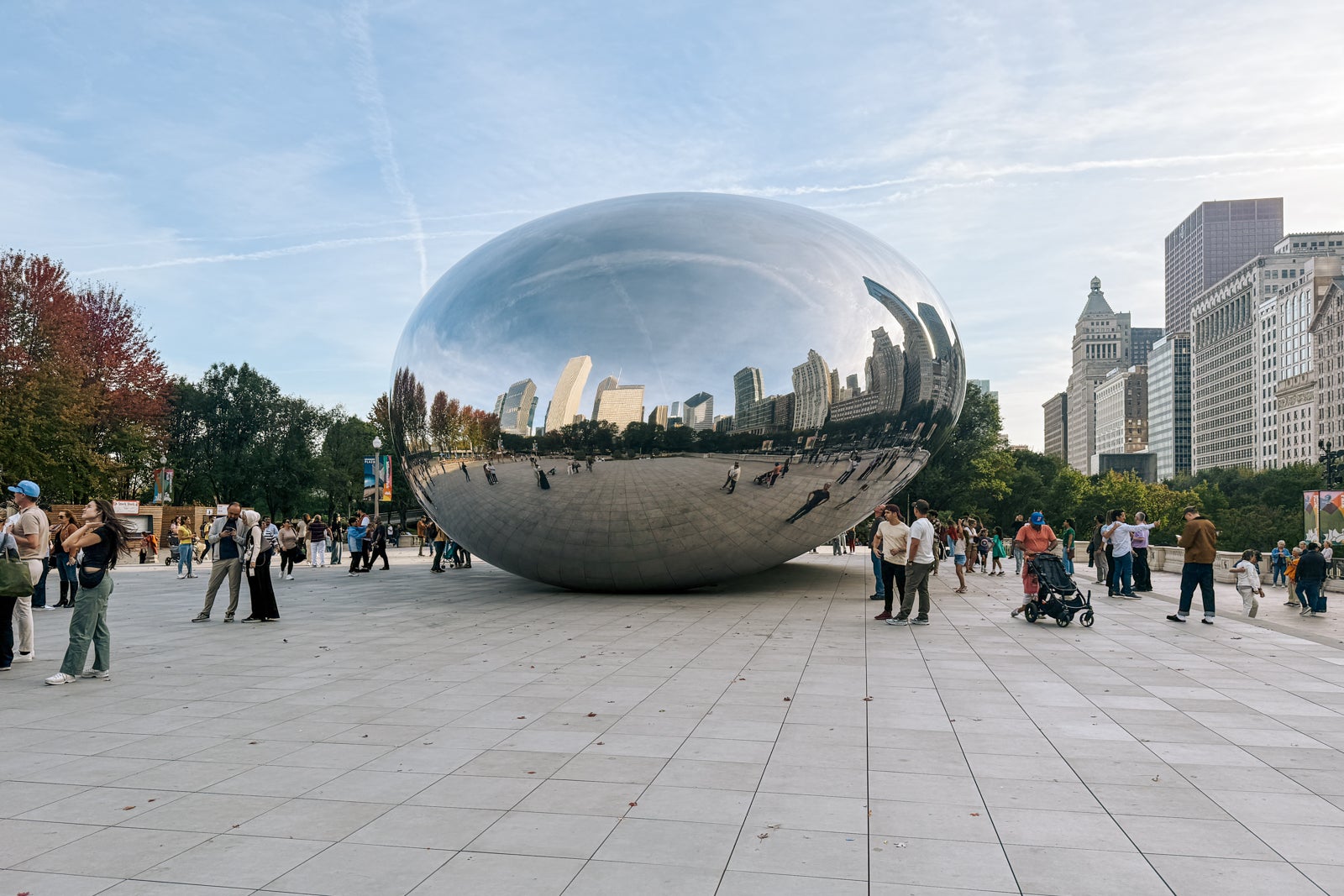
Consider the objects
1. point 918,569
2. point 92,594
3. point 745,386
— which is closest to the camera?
point 92,594

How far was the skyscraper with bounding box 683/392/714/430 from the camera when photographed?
13.6 metres

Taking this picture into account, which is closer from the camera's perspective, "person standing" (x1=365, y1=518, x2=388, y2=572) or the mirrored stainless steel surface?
the mirrored stainless steel surface

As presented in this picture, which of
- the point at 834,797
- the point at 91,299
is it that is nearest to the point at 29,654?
the point at 834,797

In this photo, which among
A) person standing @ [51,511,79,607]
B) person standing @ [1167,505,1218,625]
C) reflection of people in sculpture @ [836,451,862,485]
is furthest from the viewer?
person standing @ [51,511,79,607]

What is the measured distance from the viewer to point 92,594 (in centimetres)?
876

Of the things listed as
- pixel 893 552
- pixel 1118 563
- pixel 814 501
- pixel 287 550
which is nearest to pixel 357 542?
pixel 287 550

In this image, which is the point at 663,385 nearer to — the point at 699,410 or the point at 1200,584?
the point at 699,410

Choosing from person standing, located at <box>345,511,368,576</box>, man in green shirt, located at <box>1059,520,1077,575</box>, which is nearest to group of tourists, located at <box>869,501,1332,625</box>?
man in green shirt, located at <box>1059,520,1077,575</box>

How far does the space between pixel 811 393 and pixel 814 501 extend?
2052 millimetres

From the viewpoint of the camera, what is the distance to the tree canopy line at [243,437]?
1516 centimetres

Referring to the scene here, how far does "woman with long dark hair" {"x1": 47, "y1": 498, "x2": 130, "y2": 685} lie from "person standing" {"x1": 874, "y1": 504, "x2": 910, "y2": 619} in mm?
9294

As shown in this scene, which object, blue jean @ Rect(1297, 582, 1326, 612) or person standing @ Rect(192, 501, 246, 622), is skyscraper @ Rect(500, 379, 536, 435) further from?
blue jean @ Rect(1297, 582, 1326, 612)

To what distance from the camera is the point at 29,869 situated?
4.07 metres

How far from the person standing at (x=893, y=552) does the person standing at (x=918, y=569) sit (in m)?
0.08
